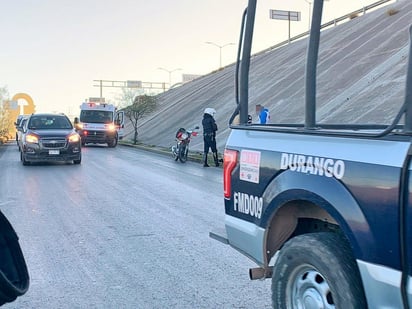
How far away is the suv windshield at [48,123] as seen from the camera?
58.8ft

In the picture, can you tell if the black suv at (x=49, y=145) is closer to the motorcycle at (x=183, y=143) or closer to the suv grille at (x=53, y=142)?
the suv grille at (x=53, y=142)

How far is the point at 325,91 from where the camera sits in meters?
25.9

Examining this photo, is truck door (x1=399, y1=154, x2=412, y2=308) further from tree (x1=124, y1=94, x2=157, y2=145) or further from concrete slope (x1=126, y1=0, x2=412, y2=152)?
tree (x1=124, y1=94, x2=157, y2=145)

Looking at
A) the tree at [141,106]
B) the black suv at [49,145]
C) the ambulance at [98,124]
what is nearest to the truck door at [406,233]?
the black suv at [49,145]

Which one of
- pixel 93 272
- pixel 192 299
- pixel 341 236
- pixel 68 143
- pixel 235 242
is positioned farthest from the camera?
pixel 68 143

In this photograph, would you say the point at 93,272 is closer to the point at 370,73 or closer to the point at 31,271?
the point at 31,271

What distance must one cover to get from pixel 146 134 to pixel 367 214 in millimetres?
37500

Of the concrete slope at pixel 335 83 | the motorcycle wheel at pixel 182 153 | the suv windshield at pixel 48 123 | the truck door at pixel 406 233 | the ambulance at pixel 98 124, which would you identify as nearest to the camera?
the truck door at pixel 406 233

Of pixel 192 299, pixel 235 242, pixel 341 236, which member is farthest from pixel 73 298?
pixel 341 236

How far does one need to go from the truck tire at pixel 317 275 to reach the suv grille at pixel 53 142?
47.2 ft

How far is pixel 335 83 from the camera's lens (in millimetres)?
26328

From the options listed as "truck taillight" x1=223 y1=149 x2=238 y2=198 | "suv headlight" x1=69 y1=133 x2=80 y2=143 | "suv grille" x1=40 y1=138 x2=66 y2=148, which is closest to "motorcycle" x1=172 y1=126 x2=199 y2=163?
"suv headlight" x1=69 y1=133 x2=80 y2=143

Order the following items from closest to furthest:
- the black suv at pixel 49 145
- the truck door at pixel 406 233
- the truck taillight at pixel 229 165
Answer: the truck door at pixel 406 233
the truck taillight at pixel 229 165
the black suv at pixel 49 145

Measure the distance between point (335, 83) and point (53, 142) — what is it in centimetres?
1532
